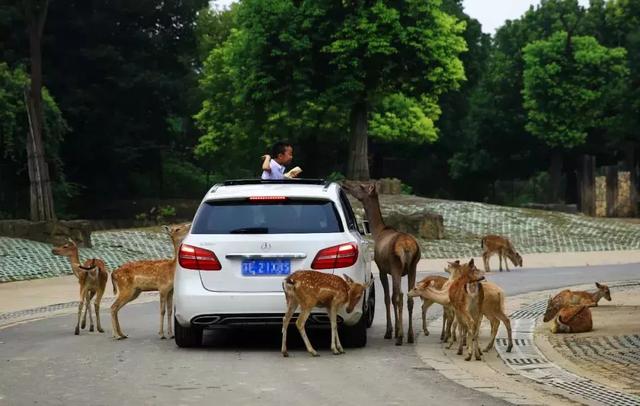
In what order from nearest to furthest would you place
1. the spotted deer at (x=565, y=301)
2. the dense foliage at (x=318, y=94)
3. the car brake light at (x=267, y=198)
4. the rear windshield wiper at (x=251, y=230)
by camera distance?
the rear windshield wiper at (x=251, y=230) < the car brake light at (x=267, y=198) < the spotted deer at (x=565, y=301) < the dense foliage at (x=318, y=94)

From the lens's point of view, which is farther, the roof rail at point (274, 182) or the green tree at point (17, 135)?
the green tree at point (17, 135)

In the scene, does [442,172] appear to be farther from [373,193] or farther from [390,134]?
[373,193]

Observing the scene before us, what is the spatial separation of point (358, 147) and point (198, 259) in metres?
38.1

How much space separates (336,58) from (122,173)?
727 inches

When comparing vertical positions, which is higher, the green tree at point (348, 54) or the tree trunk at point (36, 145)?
the green tree at point (348, 54)

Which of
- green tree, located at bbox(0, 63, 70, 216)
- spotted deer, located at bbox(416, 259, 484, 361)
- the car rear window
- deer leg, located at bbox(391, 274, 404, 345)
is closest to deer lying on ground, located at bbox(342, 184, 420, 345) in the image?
deer leg, located at bbox(391, 274, 404, 345)

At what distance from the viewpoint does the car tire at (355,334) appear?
14906mm

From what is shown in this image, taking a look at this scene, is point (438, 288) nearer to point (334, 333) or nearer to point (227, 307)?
point (334, 333)

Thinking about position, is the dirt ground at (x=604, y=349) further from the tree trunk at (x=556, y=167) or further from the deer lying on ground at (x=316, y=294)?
the tree trunk at (x=556, y=167)

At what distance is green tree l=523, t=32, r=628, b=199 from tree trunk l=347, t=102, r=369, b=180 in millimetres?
23246

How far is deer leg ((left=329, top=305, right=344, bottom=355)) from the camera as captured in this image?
14.1 metres

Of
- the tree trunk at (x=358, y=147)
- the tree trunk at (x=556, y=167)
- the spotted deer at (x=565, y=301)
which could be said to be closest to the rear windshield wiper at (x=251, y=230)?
the spotted deer at (x=565, y=301)

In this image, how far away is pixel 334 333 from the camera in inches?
567

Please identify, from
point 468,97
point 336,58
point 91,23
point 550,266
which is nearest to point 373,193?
point 550,266
